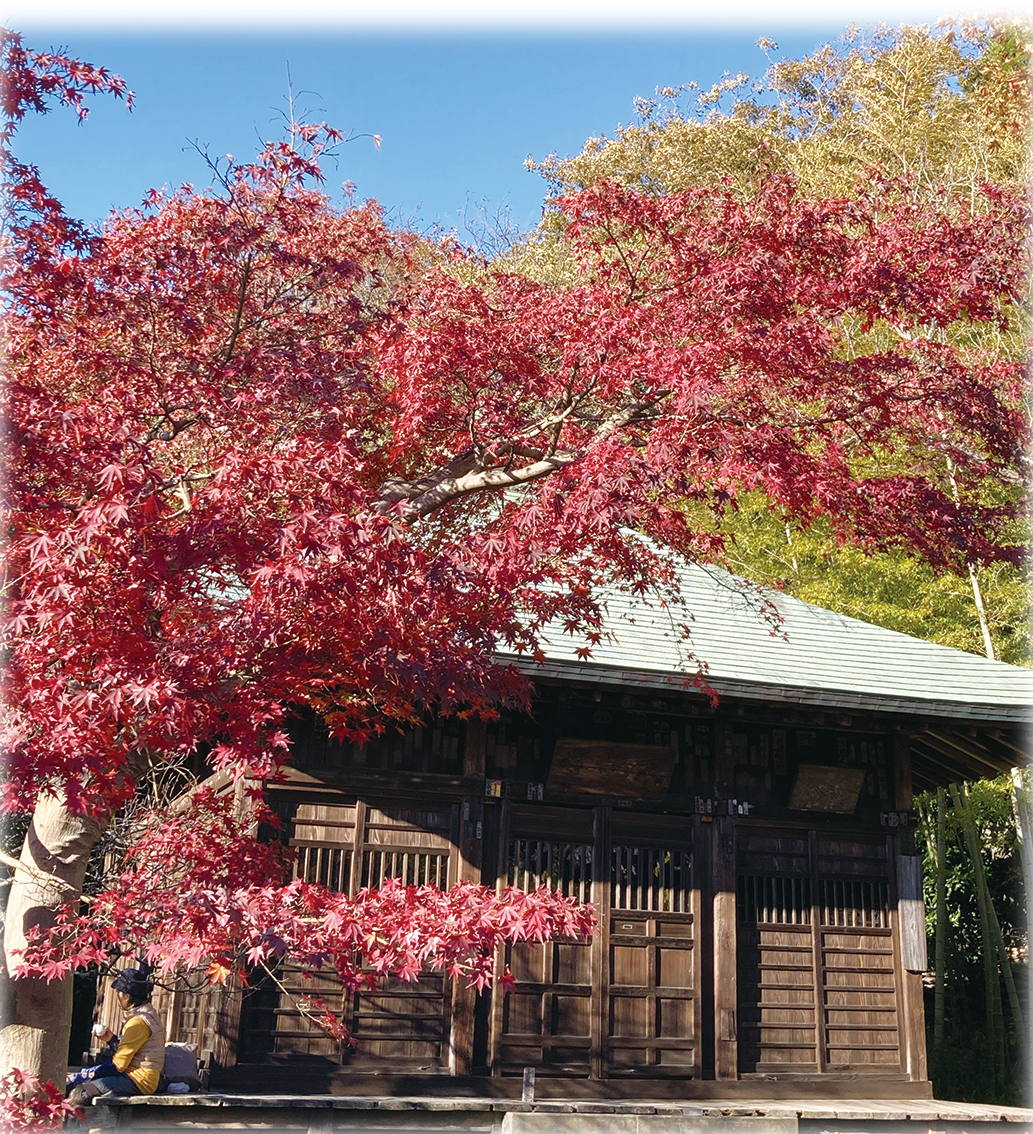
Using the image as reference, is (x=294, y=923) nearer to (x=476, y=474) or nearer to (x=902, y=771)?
(x=476, y=474)

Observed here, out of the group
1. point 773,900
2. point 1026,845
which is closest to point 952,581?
point 1026,845

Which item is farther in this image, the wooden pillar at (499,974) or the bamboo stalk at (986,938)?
the bamboo stalk at (986,938)

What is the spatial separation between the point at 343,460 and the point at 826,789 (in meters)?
6.91

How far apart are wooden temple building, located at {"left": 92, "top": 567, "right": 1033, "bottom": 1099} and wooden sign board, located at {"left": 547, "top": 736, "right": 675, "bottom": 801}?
0.07 feet

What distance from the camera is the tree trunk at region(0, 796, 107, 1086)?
548cm

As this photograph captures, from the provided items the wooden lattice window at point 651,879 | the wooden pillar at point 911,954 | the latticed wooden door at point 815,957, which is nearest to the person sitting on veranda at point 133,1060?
the wooden lattice window at point 651,879

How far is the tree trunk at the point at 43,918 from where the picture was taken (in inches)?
216

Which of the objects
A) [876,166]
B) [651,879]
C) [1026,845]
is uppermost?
[876,166]

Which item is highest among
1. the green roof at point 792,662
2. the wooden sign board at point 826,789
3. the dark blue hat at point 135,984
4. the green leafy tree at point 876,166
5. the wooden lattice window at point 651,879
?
the green leafy tree at point 876,166

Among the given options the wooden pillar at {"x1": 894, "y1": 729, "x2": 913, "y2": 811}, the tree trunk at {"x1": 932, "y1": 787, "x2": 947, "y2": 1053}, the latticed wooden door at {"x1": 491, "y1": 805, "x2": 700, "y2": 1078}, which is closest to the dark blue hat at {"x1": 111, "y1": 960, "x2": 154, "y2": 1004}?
the latticed wooden door at {"x1": 491, "y1": 805, "x2": 700, "y2": 1078}

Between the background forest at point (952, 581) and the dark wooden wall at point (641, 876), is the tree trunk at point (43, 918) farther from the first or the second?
the background forest at point (952, 581)

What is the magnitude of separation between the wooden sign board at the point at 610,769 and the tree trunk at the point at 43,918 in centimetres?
476

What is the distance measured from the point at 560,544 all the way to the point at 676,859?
5.30 m

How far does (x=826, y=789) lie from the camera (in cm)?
1041
